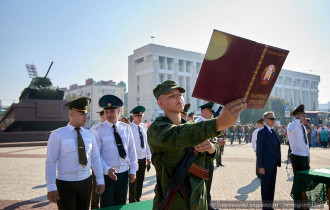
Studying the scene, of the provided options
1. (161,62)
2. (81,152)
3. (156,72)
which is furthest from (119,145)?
(161,62)

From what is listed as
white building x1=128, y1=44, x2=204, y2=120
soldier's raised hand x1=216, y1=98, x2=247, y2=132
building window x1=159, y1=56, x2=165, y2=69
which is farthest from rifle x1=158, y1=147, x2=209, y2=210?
building window x1=159, y1=56, x2=165, y2=69

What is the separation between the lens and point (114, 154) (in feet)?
15.0

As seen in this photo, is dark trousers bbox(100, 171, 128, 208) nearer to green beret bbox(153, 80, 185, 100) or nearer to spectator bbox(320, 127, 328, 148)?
green beret bbox(153, 80, 185, 100)

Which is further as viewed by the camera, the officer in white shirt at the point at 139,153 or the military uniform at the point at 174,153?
the officer in white shirt at the point at 139,153

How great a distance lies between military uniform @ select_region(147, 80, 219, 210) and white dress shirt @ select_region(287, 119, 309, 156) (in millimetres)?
5010

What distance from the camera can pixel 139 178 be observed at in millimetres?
6473

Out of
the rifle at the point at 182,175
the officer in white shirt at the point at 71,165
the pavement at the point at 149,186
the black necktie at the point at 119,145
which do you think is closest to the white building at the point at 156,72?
the pavement at the point at 149,186

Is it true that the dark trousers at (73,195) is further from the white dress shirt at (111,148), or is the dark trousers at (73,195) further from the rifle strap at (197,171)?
the rifle strap at (197,171)

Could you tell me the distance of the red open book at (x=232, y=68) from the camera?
1713mm

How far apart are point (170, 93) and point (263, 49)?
0.84 metres

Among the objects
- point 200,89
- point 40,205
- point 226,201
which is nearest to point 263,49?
point 200,89

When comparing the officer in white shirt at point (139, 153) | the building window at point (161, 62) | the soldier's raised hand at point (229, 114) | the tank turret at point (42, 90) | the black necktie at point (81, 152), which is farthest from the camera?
the building window at point (161, 62)

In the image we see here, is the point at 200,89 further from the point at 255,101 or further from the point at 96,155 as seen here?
the point at 96,155

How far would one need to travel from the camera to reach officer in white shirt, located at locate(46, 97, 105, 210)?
3.42 m
